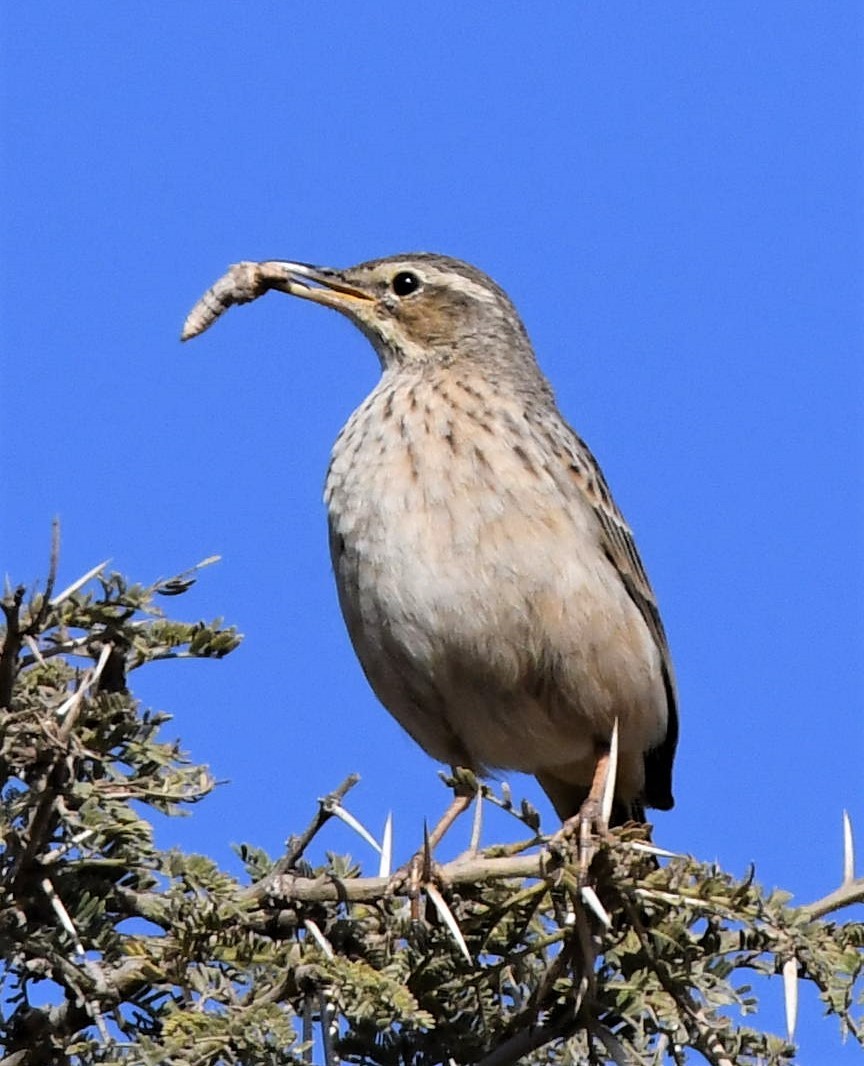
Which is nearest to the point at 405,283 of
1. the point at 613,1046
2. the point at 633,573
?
the point at 633,573

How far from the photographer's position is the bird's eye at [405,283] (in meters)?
7.83

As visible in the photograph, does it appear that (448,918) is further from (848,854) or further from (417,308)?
(417,308)

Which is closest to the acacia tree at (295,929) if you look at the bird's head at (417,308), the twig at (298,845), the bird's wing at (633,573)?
the twig at (298,845)

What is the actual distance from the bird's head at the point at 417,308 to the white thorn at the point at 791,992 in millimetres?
4144

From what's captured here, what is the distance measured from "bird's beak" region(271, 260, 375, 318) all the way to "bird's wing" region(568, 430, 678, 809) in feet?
4.40

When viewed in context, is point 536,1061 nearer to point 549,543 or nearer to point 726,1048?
point 726,1048

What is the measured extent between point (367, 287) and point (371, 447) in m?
1.47

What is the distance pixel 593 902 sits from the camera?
3.87 m

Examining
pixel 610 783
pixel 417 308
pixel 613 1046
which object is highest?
pixel 417 308

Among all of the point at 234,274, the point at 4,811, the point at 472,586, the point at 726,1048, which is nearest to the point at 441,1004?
the point at 726,1048

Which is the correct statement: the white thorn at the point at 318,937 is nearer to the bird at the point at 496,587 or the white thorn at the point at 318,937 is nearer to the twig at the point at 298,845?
the twig at the point at 298,845

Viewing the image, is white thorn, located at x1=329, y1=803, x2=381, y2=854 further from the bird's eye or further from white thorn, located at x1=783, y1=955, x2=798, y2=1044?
the bird's eye

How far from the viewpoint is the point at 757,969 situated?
3.98m

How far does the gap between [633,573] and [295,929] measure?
3.20 meters
